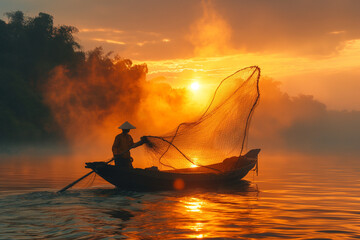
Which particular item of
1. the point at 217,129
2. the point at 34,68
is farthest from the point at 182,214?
the point at 34,68

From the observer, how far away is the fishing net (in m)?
15.3

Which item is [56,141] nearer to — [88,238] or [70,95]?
[70,95]

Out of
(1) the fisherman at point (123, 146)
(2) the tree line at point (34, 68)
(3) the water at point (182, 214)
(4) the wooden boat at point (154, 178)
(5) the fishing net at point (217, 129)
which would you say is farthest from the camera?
(2) the tree line at point (34, 68)

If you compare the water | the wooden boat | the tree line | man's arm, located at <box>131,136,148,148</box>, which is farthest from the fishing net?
the tree line

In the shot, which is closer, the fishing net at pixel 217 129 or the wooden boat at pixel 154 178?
the wooden boat at pixel 154 178

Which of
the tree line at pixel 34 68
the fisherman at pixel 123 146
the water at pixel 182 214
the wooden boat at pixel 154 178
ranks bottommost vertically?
the water at pixel 182 214

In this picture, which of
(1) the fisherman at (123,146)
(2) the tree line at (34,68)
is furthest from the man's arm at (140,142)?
(2) the tree line at (34,68)

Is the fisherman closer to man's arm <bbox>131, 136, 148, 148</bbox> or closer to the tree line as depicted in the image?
man's arm <bbox>131, 136, 148, 148</bbox>

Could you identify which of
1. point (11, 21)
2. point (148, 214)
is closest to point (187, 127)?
point (148, 214)

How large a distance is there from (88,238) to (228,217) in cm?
385

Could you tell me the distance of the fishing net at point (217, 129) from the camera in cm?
1531

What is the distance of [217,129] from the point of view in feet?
52.6

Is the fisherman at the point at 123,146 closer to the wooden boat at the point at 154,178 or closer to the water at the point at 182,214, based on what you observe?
the wooden boat at the point at 154,178

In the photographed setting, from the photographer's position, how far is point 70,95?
199 feet
